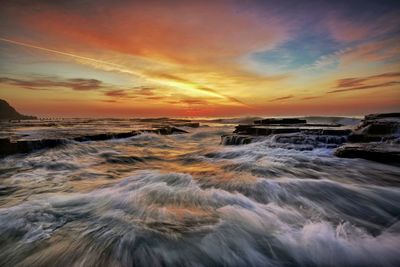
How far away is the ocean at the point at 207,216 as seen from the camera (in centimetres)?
326

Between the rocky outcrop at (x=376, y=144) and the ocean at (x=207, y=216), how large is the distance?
42 cm

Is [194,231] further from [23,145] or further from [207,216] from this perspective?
[23,145]

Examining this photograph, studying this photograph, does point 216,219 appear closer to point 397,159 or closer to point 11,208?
point 11,208

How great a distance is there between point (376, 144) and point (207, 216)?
29.1ft

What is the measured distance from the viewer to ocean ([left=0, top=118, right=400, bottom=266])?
10.7 ft

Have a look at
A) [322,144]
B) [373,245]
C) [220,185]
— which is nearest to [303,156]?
[322,144]

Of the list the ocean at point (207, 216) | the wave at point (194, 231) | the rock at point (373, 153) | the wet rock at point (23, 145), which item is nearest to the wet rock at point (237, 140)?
the rock at point (373, 153)

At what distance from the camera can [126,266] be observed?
10.0 feet

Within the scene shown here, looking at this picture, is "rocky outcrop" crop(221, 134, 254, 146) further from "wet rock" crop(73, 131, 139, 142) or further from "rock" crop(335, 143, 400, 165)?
"wet rock" crop(73, 131, 139, 142)

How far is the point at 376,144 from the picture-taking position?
389 inches

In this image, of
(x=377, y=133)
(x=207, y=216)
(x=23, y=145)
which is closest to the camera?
(x=207, y=216)

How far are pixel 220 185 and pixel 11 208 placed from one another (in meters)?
4.47

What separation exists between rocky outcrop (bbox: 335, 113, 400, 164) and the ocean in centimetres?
42

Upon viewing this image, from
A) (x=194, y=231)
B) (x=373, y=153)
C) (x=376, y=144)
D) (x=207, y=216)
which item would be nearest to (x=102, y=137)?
(x=207, y=216)
